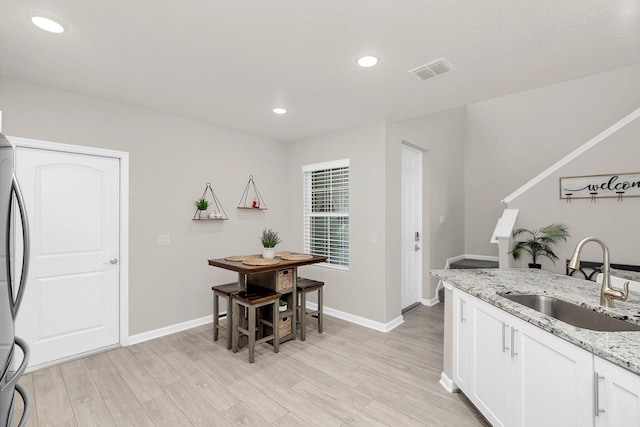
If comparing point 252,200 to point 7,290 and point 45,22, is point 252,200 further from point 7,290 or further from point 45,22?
point 7,290

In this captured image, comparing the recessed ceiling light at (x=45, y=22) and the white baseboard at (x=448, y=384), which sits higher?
the recessed ceiling light at (x=45, y=22)

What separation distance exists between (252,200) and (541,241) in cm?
393

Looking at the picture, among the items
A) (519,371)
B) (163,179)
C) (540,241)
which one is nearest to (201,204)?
(163,179)

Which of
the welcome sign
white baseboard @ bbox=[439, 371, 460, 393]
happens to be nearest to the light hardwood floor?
white baseboard @ bbox=[439, 371, 460, 393]

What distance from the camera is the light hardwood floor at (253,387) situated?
2080mm

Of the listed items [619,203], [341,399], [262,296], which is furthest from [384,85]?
[619,203]

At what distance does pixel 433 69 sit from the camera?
2.38 meters

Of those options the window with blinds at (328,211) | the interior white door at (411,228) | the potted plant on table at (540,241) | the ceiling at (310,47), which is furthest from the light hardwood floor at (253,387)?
the ceiling at (310,47)

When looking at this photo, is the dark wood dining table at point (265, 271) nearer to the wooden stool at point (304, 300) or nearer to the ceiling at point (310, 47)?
the wooden stool at point (304, 300)

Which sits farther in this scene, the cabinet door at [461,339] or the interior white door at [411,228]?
the interior white door at [411,228]

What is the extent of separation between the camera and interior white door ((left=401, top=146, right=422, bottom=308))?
4426 millimetres

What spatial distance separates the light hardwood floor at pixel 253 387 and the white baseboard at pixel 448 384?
49mm

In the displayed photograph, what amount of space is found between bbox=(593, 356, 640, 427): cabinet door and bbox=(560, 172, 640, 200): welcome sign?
3256mm

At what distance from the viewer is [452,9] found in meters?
1.69
